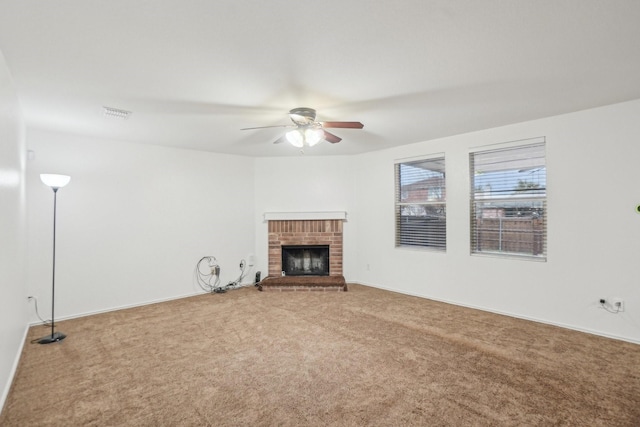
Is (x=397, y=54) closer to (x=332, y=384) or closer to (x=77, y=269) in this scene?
(x=332, y=384)

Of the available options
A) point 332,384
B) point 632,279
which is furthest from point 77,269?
point 632,279

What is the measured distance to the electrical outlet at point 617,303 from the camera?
307 cm

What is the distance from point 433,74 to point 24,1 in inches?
99.9

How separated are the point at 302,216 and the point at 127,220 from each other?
2751 millimetres

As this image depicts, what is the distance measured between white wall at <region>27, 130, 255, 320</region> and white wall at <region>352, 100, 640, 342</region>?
360 centimetres

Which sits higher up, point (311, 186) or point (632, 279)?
point (311, 186)

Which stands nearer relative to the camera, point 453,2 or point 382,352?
point 453,2

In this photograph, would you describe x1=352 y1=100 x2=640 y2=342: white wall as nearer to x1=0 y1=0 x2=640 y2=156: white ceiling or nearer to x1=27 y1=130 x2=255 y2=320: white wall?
x1=0 y1=0 x2=640 y2=156: white ceiling

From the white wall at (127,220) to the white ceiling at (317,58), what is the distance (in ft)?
2.44

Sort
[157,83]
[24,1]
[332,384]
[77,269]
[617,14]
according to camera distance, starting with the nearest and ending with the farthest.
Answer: [24,1]
[617,14]
[332,384]
[157,83]
[77,269]

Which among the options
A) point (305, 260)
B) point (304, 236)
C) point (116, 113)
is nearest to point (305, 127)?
point (116, 113)

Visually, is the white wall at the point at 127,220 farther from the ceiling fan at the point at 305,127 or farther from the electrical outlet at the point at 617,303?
the electrical outlet at the point at 617,303

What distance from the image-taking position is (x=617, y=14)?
5.44 feet

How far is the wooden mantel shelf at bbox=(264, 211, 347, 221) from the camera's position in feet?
18.2
